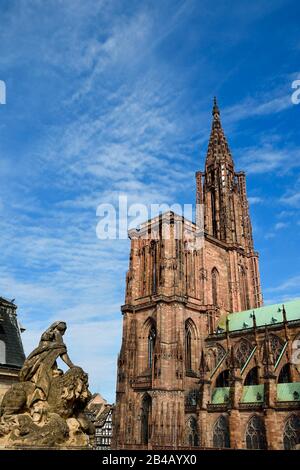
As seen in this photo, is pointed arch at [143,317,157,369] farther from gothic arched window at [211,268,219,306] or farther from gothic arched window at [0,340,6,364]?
gothic arched window at [0,340,6,364]

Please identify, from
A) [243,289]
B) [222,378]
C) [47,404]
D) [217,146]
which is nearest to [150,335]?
[222,378]

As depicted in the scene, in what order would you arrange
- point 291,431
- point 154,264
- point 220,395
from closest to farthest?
point 291,431 → point 220,395 → point 154,264

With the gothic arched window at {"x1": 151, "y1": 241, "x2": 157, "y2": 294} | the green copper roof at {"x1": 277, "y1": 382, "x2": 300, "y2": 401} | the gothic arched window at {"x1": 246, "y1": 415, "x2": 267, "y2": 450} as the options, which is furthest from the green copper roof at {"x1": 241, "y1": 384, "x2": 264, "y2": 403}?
the gothic arched window at {"x1": 151, "y1": 241, "x2": 157, "y2": 294}

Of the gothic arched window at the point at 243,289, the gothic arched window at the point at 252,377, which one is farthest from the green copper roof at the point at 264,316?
the gothic arched window at the point at 243,289

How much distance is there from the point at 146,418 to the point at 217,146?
4294 centimetres

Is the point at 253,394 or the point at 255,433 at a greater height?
the point at 253,394

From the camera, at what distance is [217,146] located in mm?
64688

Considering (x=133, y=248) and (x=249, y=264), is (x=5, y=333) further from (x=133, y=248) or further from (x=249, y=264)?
(x=249, y=264)

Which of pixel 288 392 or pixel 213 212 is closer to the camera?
pixel 288 392

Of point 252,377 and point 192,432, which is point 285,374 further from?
point 192,432

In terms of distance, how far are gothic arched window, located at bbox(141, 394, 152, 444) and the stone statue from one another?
111 feet

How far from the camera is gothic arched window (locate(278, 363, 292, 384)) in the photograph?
3700cm
